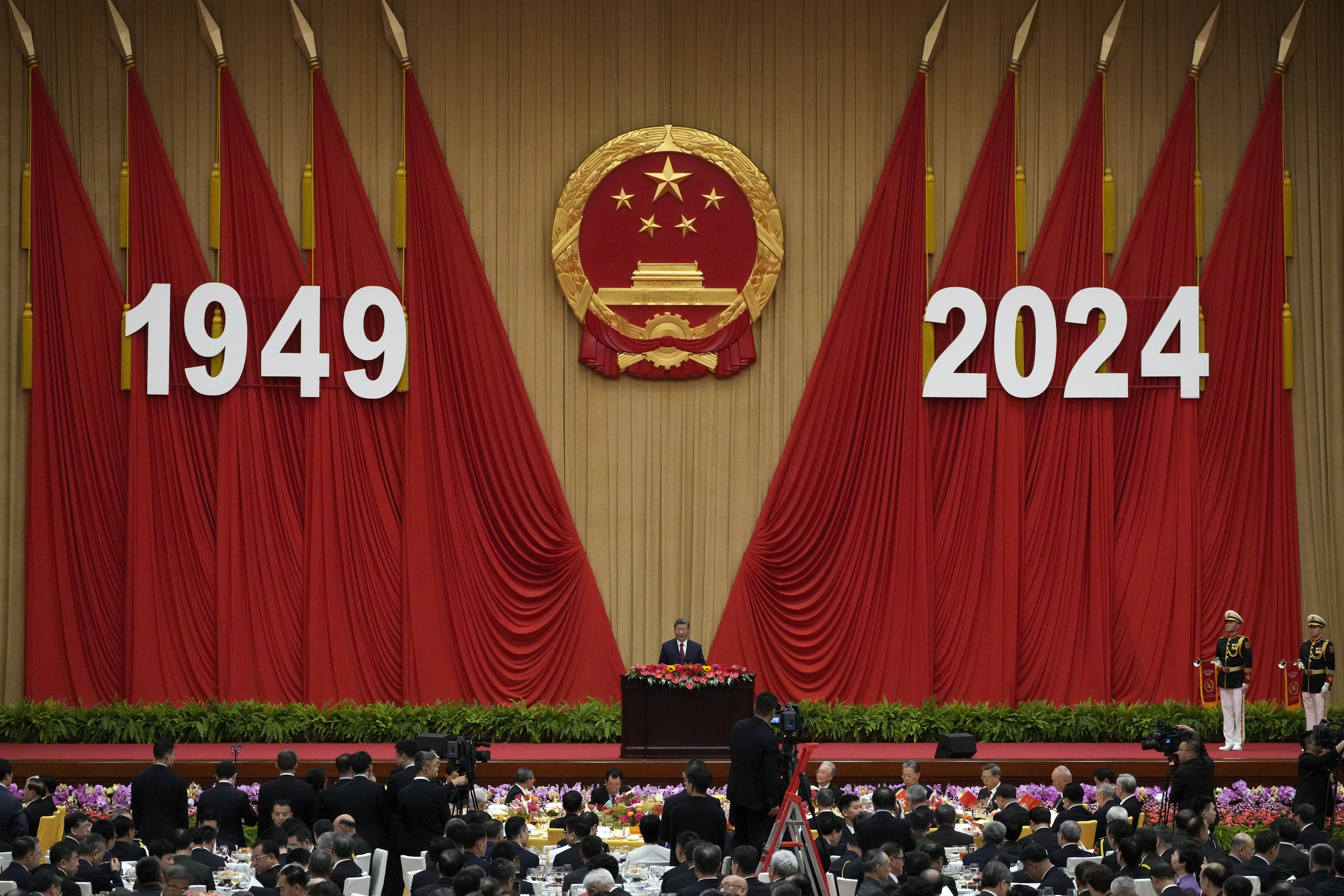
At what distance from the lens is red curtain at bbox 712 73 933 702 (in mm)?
15391

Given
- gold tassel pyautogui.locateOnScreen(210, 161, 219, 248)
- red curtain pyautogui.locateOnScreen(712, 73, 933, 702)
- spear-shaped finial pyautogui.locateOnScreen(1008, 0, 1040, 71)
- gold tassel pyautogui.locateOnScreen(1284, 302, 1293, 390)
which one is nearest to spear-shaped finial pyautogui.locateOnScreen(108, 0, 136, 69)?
gold tassel pyautogui.locateOnScreen(210, 161, 219, 248)

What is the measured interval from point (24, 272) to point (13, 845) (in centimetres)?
820

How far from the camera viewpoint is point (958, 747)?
13.3 meters

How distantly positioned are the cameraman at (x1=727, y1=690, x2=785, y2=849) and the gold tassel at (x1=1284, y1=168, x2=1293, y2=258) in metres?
8.39

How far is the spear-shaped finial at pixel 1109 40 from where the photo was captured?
15.5 m

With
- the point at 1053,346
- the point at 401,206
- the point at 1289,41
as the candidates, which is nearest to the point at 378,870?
the point at 401,206

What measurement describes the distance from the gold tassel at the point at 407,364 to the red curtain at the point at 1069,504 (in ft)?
19.0

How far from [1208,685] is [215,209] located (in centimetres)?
1012

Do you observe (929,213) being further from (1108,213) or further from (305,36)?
(305,36)

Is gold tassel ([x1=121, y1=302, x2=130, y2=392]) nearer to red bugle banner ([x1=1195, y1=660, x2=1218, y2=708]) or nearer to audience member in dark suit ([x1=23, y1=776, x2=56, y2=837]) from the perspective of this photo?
audience member in dark suit ([x1=23, y1=776, x2=56, y2=837])

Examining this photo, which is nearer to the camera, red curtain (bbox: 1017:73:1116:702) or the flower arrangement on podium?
the flower arrangement on podium

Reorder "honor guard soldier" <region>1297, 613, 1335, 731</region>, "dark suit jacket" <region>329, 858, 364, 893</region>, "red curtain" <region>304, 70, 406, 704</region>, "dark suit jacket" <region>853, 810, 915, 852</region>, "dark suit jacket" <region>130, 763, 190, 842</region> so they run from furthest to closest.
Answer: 1. "red curtain" <region>304, 70, 406, 704</region>
2. "honor guard soldier" <region>1297, 613, 1335, 731</region>
3. "dark suit jacket" <region>130, 763, 190, 842</region>
4. "dark suit jacket" <region>853, 810, 915, 852</region>
5. "dark suit jacket" <region>329, 858, 364, 893</region>

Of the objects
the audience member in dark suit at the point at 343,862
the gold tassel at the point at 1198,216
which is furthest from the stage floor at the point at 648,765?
the audience member in dark suit at the point at 343,862

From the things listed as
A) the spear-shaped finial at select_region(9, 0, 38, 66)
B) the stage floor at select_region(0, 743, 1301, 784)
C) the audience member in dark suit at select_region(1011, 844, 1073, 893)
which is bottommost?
the stage floor at select_region(0, 743, 1301, 784)
